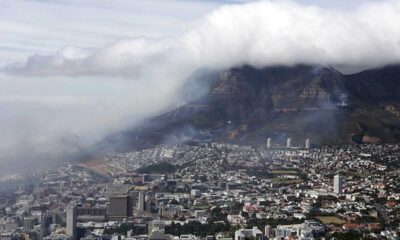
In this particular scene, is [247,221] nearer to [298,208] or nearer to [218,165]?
[298,208]

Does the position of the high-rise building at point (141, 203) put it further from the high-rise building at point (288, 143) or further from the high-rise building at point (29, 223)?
the high-rise building at point (288, 143)

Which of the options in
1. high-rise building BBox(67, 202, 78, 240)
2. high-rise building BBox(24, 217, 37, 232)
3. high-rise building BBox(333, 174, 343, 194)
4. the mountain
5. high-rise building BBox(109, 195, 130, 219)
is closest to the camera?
high-rise building BBox(67, 202, 78, 240)

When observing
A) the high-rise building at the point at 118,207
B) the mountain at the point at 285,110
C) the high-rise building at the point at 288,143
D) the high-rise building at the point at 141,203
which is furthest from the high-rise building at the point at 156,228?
the high-rise building at the point at 288,143

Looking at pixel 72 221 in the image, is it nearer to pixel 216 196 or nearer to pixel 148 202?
pixel 148 202

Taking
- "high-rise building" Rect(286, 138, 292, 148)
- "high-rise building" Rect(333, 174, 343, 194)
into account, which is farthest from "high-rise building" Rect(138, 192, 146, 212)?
"high-rise building" Rect(286, 138, 292, 148)

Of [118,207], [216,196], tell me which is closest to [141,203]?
[118,207]

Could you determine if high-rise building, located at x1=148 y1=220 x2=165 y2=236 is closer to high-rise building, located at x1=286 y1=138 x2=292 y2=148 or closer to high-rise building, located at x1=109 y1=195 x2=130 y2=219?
high-rise building, located at x1=109 y1=195 x2=130 y2=219
